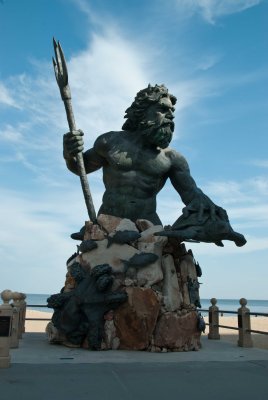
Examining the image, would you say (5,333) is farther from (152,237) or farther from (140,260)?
(152,237)

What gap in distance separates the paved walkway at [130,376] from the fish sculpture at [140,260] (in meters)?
1.23

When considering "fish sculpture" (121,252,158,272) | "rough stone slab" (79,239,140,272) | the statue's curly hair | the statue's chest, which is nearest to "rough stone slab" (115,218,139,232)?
"rough stone slab" (79,239,140,272)

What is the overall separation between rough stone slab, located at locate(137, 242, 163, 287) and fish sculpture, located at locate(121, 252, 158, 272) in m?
0.08

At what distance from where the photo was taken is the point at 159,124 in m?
7.17

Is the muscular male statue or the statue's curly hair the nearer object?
the muscular male statue

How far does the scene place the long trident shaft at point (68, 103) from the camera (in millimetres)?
7355

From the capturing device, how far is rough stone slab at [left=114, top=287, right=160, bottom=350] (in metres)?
6.05

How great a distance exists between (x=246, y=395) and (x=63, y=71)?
19.1ft

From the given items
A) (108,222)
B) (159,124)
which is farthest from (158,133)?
(108,222)

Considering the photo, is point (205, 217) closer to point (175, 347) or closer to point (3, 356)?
point (175, 347)

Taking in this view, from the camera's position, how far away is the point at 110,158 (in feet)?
24.0

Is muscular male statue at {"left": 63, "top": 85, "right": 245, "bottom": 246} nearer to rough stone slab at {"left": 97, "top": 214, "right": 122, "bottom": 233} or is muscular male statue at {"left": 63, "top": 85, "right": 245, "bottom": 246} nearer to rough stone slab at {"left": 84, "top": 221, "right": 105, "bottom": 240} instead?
rough stone slab at {"left": 97, "top": 214, "right": 122, "bottom": 233}

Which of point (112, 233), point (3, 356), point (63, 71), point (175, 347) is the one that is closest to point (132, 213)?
point (112, 233)

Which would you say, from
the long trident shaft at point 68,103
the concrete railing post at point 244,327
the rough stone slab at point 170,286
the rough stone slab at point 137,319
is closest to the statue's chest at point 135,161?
the long trident shaft at point 68,103
